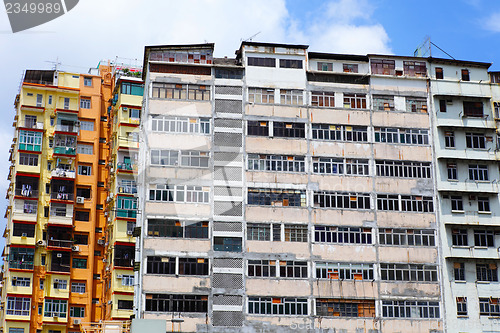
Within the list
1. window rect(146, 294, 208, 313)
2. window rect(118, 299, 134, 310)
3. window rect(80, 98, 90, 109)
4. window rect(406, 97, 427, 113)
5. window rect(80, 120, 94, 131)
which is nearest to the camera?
window rect(146, 294, 208, 313)

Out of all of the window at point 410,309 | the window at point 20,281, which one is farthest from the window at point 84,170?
the window at point 410,309

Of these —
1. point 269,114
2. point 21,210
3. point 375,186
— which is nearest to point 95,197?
point 21,210

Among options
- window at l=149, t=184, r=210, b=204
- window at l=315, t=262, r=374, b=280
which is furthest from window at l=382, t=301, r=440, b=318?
window at l=149, t=184, r=210, b=204

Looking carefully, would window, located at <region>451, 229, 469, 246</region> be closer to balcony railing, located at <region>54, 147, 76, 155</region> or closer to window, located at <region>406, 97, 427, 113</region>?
window, located at <region>406, 97, 427, 113</region>

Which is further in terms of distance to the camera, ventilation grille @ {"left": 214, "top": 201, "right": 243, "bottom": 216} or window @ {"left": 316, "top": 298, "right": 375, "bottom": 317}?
ventilation grille @ {"left": 214, "top": 201, "right": 243, "bottom": 216}

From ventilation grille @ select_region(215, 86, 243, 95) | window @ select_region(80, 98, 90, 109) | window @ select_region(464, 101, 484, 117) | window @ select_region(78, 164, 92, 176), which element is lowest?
window @ select_region(78, 164, 92, 176)

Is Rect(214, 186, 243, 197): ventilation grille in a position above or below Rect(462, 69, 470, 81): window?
below

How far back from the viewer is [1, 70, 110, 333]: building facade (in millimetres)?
62656

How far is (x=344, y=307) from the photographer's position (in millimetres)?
49719

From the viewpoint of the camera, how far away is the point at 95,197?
221 ft

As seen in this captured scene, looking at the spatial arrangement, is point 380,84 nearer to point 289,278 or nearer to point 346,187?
point 346,187

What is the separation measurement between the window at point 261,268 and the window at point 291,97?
11469mm

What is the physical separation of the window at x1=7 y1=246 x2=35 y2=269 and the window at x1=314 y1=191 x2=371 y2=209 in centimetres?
2655

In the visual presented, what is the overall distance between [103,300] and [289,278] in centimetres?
2127
